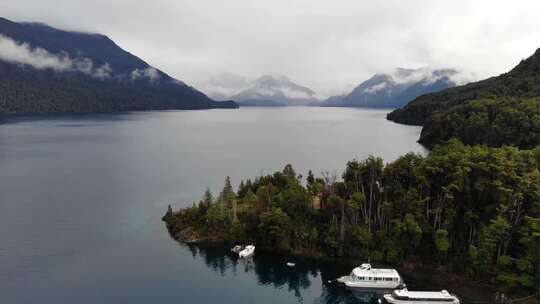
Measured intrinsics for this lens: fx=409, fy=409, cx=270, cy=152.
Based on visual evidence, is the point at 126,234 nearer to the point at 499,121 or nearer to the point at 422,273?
the point at 422,273

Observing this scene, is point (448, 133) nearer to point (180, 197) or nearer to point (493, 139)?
point (493, 139)

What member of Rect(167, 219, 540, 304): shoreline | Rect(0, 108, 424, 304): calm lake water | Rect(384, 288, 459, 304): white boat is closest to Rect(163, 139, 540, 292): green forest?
Rect(167, 219, 540, 304): shoreline

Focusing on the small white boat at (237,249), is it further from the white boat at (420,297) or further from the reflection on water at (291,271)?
the white boat at (420,297)

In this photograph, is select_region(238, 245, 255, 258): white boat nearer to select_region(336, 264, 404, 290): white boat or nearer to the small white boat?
the small white boat

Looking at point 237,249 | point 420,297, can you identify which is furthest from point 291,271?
point 420,297

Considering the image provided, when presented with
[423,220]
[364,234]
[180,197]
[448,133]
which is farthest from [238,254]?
[448,133]

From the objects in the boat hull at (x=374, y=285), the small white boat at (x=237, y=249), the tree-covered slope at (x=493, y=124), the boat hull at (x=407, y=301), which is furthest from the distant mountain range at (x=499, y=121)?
the small white boat at (x=237, y=249)
